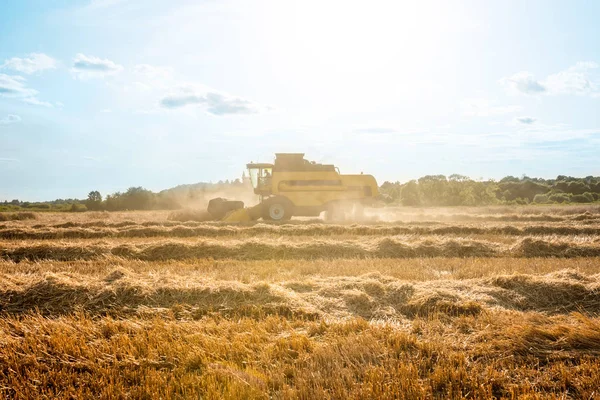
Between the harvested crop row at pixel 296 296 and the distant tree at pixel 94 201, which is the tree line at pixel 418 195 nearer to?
the distant tree at pixel 94 201

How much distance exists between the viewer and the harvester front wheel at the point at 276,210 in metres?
20.1

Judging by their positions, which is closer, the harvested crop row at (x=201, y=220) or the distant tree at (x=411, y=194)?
the harvested crop row at (x=201, y=220)

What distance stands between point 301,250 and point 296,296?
5255 millimetres

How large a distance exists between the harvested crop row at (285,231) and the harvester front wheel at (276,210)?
14.7 feet

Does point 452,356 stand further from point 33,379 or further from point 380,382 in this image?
point 33,379

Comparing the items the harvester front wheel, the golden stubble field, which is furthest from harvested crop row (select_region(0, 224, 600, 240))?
the golden stubble field

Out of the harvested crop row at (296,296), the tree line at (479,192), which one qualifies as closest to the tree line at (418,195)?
the tree line at (479,192)

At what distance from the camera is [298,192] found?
66.9 feet

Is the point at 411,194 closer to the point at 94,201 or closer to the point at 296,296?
the point at 94,201

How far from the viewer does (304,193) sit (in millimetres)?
20453

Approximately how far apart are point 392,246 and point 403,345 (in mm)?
7223

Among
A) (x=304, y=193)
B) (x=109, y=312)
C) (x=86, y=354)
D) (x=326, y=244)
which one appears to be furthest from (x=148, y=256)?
(x=304, y=193)

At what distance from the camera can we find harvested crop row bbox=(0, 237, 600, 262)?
1109cm

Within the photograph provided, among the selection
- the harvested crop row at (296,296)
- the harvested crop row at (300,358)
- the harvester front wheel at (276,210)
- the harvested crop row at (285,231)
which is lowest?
the harvested crop row at (300,358)
